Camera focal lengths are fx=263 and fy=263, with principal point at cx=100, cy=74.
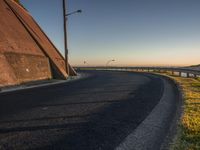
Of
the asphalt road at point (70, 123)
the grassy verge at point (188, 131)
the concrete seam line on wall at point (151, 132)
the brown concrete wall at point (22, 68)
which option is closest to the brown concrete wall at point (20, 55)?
the brown concrete wall at point (22, 68)

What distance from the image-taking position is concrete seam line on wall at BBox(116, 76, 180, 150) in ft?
17.8

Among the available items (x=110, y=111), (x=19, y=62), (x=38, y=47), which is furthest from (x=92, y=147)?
(x=38, y=47)

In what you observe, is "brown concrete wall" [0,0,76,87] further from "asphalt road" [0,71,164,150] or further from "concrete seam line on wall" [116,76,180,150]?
"concrete seam line on wall" [116,76,180,150]

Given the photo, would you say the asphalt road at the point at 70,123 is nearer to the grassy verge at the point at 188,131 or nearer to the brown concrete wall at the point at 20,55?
the grassy verge at the point at 188,131

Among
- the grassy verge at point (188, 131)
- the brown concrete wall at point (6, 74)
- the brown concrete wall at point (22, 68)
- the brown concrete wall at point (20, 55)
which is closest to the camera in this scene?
the grassy verge at point (188, 131)

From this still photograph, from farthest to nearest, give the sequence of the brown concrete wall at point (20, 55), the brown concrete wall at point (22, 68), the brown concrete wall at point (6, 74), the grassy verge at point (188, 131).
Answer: the brown concrete wall at point (20, 55) < the brown concrete wall at point (22, 68) < the brown concrete wall at point (6, 74) < the grassy verge at point (188, 131)

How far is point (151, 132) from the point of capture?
6.49m

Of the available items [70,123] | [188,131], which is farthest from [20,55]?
[188,131]

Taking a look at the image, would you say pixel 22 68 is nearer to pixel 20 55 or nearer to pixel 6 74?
pixel 20 55

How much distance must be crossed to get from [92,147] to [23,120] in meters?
3.02

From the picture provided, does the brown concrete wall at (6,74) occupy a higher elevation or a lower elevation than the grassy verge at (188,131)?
higher

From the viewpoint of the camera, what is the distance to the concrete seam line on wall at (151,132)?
17.8 feet

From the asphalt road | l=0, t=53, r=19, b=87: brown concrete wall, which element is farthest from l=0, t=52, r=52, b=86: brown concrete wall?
the asphalt road

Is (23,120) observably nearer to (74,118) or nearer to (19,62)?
(74,118)
